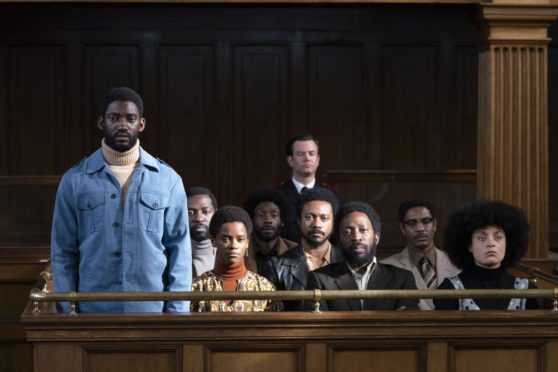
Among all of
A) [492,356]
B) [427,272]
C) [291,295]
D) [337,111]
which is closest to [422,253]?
[427,272]

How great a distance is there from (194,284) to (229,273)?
20cm

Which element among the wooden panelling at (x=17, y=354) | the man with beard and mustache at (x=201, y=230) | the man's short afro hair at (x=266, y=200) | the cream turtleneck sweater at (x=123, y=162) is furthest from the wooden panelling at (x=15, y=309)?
the cream turtleneck sweater at (x=123, y=162)

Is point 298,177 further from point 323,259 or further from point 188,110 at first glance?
point 188,110

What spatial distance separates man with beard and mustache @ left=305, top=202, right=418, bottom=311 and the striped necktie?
109 centimetres

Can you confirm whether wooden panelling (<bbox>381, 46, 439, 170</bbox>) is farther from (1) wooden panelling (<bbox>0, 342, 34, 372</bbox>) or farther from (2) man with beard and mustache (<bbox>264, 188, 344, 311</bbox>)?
(2) man with beard and mustache (<bbox>264, 188, 344, 311</bbox>)

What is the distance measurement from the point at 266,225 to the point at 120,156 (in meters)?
1.85

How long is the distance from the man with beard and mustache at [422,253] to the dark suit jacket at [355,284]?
1.12 metres

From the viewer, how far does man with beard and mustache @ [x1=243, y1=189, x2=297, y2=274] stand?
27.7 feet

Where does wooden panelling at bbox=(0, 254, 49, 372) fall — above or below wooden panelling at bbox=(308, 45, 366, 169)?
below

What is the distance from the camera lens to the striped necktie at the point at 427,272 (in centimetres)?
847

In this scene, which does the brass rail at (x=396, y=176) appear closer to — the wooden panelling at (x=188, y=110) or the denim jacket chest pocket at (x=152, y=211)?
the wooden panelling at (x=188, y=110)

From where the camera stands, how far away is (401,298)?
22.2 feet

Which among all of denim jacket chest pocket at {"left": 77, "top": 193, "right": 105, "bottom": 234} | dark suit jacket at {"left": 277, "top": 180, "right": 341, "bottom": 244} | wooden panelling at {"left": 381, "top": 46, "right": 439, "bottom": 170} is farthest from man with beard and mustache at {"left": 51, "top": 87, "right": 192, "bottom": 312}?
wooden panelling at {"left": 381, "top": 46, "right": 439, "bottom": 170}

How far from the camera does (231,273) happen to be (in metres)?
7.30
